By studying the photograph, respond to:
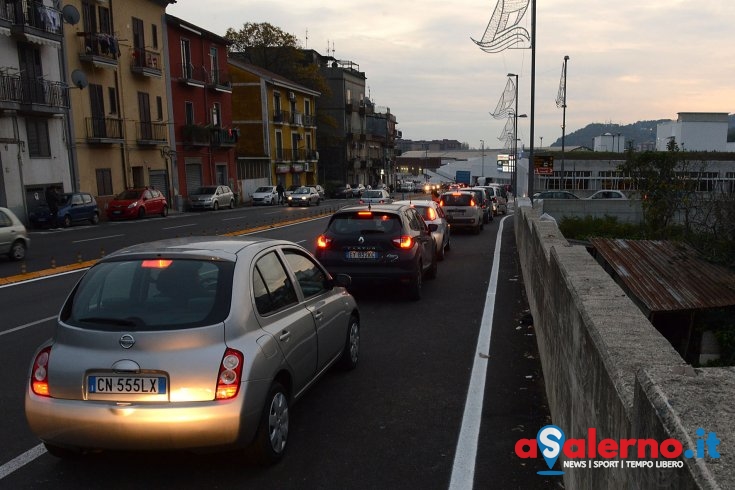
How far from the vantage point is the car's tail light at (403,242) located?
33.2 feet

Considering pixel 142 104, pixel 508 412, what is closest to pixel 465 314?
pixel 508 412

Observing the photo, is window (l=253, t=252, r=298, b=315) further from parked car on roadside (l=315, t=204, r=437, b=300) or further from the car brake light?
parked car on roadside (l=315, t=204, r=437, b=300)

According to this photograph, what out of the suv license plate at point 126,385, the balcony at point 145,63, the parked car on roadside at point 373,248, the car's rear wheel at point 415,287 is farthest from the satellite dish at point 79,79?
the suv license plate at point 126,385

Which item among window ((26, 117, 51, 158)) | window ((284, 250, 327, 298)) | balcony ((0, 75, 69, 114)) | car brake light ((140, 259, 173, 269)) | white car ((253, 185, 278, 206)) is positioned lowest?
white car ((253, 185, 278, 206))

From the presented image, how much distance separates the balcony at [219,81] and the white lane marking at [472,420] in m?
41.8

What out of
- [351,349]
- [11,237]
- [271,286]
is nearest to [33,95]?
[11,237]

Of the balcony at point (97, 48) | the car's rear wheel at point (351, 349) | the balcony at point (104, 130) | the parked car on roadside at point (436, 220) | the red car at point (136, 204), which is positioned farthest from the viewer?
the balcony at point (104, 130)

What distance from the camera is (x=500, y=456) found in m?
4.56

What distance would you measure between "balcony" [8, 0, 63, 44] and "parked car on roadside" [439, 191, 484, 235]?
20.3 m

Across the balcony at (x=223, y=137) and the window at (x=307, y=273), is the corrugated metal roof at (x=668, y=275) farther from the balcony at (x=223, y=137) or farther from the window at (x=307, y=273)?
the balcony at (x=223, y=137)

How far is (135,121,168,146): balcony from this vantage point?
37.8m

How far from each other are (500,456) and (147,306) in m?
2.78

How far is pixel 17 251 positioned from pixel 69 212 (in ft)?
40.2

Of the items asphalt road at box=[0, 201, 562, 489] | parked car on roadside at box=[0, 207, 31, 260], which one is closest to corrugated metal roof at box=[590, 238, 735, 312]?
asphalt road at box=[0, 201, 562, 489]
